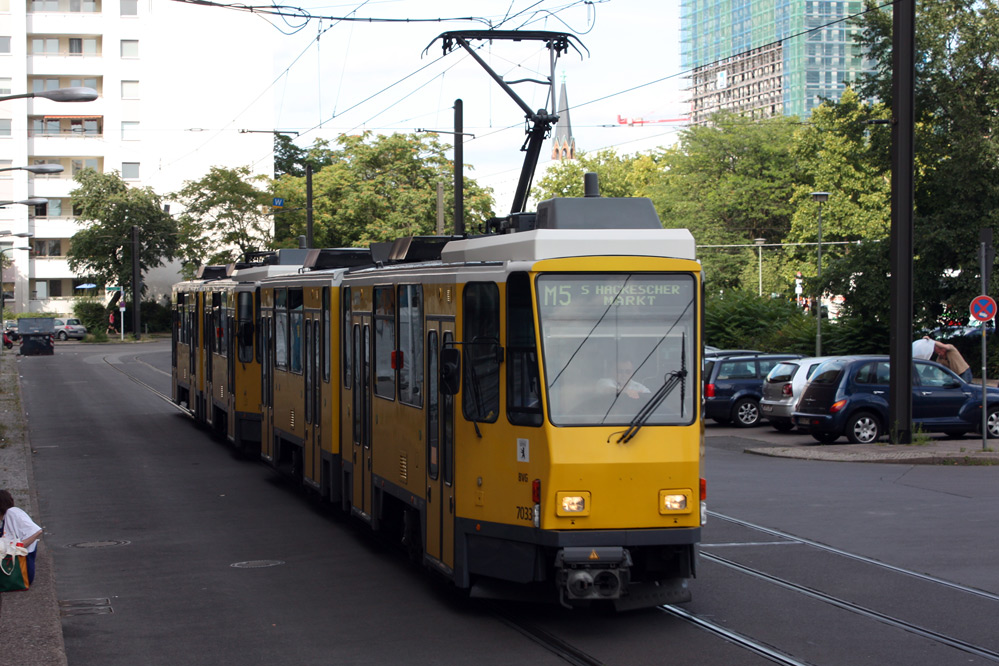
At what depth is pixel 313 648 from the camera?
8.48 metres

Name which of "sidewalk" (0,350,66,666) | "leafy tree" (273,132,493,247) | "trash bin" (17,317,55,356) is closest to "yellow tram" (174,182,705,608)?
"sidewalk" (0,350,66,666)

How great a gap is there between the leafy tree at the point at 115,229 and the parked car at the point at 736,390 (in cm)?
5706

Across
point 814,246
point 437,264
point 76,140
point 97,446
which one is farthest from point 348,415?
point 76,140

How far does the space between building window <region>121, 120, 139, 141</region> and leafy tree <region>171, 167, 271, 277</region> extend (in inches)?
621

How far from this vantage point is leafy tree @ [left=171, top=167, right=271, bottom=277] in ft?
229

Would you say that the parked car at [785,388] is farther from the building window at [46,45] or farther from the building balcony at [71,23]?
the building window at [46,45]

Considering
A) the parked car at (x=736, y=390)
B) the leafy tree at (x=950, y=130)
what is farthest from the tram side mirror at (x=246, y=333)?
the leafy tree at (x=950, y=130)

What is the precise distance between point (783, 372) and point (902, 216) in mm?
4609

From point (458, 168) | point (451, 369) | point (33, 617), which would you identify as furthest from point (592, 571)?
point (458, 168)

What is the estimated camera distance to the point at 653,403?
28.5ft

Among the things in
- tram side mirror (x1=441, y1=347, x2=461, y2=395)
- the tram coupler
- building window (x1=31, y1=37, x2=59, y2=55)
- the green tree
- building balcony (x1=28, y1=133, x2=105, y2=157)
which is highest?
building window (x1=31, y1=37, x2=59, y2=55)

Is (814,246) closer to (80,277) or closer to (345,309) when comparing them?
(80,277)

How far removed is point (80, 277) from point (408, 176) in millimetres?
34199

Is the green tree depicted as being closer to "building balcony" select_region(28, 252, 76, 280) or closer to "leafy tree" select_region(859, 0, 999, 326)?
"leafy tree" select_region(859, 0, 999, 326)
